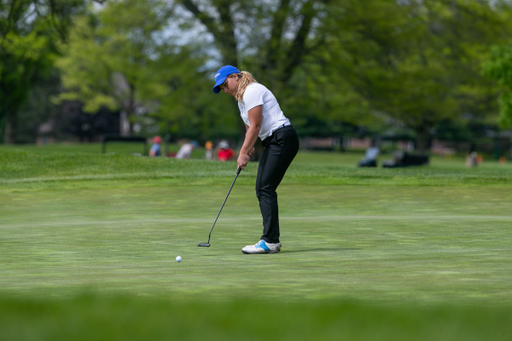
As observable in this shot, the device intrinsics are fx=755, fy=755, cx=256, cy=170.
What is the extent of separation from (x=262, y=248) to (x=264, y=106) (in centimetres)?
148

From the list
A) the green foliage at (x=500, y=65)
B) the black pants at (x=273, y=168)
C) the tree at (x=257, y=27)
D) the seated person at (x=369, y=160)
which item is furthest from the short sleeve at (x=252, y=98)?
the green foliage at (x=500, y=65)

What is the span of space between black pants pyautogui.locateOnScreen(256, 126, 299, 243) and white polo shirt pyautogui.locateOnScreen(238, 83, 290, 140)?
7 centimetres

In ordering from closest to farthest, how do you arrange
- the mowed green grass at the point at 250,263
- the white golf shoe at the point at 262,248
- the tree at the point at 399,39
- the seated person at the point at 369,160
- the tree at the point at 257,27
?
the mowed green grass at the point at 250,263, the white golf shoe at the point at 262,248, the tree at the point at 257,27, the tree at the point at 399,39, the seated person at the point at 369,160

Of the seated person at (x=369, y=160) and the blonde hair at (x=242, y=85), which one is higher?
the blonde hair at (x=242, y=85)

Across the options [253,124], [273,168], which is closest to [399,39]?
[273,168]

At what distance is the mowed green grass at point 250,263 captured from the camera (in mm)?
3918

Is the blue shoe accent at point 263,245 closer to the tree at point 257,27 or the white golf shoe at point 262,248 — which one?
the white golf shoe at point 262,248

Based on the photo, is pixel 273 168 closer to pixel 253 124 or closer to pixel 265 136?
pixel 265 136

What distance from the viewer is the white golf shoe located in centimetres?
772

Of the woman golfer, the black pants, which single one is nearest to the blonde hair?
the woman golfer

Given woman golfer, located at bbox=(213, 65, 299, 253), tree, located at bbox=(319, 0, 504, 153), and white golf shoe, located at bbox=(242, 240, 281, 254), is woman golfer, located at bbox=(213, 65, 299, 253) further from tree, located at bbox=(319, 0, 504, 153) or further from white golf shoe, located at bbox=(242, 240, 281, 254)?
tree, located at bbox=(319, 0, 504, 153)

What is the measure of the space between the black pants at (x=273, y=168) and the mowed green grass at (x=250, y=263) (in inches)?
14.7

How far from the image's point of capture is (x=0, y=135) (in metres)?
74.6

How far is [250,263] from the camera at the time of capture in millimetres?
7000
